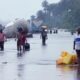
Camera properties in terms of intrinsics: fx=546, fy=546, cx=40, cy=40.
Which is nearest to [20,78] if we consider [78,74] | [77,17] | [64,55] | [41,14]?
[78,74]

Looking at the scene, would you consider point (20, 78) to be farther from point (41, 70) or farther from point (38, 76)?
point (41, 70)

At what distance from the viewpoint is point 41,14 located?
199 metres

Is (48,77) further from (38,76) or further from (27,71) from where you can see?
(27,71)

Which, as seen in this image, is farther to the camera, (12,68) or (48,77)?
(12,68)

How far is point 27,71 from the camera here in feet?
65.2

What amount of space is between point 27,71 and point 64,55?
12.1 feet

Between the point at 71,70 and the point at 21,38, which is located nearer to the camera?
the point at 71,70

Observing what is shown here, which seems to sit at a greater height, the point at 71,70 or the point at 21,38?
the point at 21,38

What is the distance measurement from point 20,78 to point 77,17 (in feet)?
394

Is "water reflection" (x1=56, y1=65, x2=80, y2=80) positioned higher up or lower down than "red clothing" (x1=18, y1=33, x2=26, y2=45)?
lower down

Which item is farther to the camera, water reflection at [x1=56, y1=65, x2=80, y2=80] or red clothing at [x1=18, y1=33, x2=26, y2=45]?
red clothing at [x1=18, y1=33, x2=26, y2=45]

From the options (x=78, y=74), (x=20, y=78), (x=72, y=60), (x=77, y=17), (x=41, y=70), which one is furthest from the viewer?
(x=77, y=17)

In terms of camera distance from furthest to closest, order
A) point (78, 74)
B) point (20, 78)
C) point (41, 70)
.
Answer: point (41, 70)
point (78, 74)
point (20, 78)

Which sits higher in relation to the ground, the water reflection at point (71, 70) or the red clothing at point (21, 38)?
the red clothing at point (21, 38)
